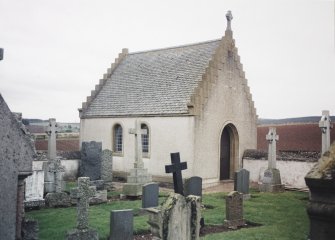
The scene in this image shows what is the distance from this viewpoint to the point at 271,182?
17094 millimetres

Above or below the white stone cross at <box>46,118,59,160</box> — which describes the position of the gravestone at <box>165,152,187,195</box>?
below

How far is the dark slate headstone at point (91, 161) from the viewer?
1608 centimetres

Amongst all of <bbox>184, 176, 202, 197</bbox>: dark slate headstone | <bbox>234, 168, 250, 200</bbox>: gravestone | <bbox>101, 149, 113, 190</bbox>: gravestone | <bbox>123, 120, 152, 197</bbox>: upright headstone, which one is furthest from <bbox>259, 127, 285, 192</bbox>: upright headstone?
<bbox>101, 149, 113, 190</bbox>: gravestone

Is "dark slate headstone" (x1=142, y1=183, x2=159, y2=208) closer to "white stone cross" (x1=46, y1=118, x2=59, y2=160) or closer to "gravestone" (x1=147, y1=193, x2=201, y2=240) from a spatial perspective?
"white stone cross" (x1=46, y1=118, x2=59, y2=160)

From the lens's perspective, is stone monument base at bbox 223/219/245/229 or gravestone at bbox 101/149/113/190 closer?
stone monument base at bbox 223/219/245/229

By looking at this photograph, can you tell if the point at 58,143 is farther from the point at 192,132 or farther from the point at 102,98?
the point at 192,132

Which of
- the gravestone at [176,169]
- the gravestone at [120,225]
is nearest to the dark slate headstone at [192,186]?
the gravestone at [120,225]

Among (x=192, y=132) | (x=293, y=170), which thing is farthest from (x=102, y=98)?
(x=293, y=170)

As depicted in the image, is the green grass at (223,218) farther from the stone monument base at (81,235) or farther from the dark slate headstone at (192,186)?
the stone monument base at (81,235)

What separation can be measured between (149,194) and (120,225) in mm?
3509

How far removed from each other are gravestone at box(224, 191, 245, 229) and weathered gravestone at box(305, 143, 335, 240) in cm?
843

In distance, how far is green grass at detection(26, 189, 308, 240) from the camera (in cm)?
934

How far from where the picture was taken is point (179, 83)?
67.7 ft

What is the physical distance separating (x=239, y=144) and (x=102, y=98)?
1049 centimetres
